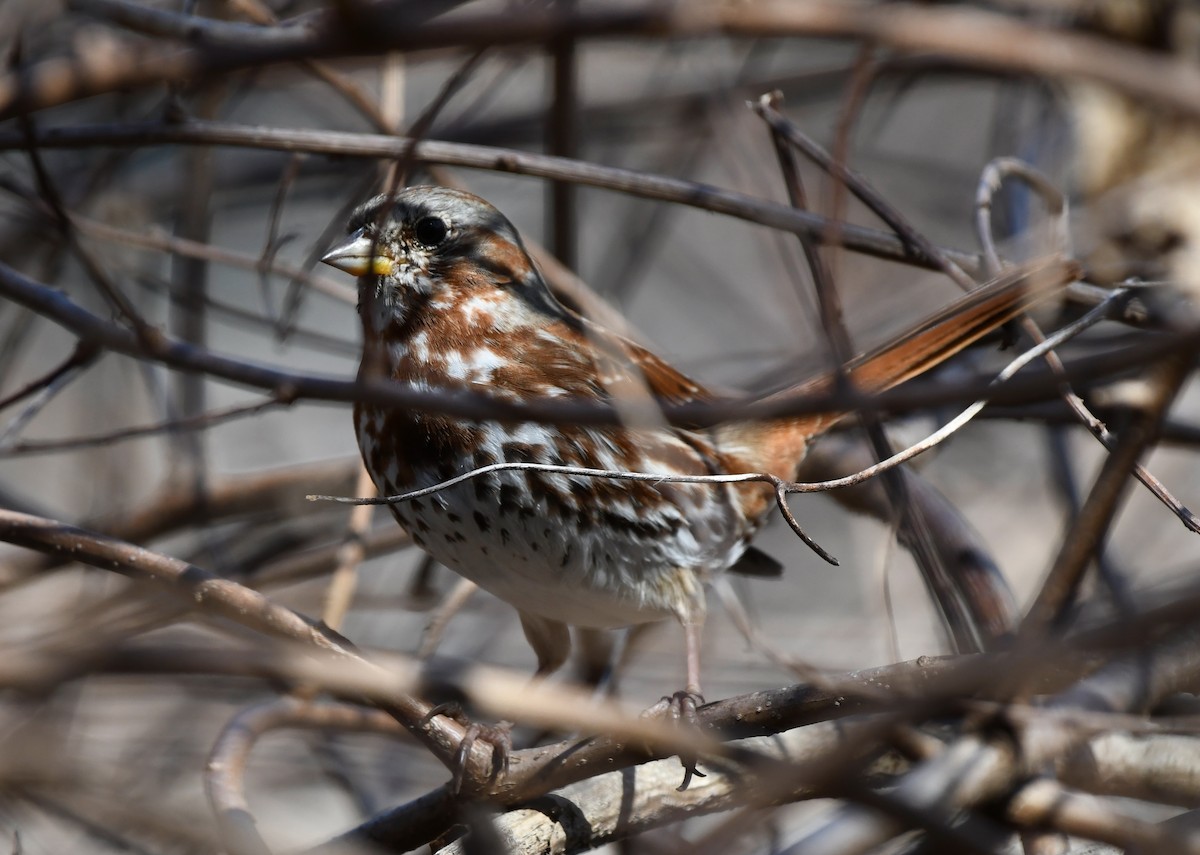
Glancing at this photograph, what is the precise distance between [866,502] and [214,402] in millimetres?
4021

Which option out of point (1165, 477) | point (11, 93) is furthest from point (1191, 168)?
point (11, 93)

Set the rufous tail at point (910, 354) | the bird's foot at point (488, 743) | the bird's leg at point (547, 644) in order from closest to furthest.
→ the bird's foot at point (488, 743) → the rufous tail at point (910, 354) → the bird's leg at point (547, 644)

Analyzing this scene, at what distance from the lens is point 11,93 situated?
2.14 metres

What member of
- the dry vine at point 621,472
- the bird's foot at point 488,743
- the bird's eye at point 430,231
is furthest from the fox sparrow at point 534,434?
the bird's foot at point 488,743

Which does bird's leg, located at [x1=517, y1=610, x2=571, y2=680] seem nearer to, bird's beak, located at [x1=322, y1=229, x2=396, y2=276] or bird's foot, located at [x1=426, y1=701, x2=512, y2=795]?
bird's foot, located at [x1=426, y1=701, x2=512, y2=795]

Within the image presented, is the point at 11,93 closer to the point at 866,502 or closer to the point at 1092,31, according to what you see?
the point at 866,502

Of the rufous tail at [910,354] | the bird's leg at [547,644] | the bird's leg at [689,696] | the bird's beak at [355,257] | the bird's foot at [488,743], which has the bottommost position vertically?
the bird's foot at [488,743]

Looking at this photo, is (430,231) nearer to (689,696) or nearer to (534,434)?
(534,434)

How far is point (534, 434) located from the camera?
275cm

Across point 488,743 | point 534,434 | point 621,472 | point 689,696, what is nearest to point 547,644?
point 689,696

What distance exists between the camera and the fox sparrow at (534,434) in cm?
276

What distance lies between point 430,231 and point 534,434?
0.61 meters

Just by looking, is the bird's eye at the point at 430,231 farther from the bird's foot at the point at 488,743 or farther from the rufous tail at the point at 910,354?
the bird's foot at the point at 488,743

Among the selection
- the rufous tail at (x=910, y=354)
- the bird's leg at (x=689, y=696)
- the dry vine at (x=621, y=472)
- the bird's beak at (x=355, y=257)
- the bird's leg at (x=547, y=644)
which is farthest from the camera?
the bird's leg at (x=547, y=644)
